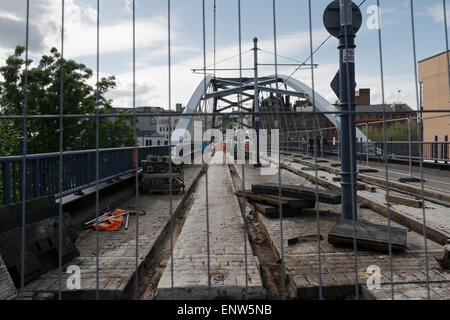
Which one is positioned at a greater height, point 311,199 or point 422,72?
point 422,72

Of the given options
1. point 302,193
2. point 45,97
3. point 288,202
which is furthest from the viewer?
point 45,97

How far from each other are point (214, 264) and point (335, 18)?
4100mm

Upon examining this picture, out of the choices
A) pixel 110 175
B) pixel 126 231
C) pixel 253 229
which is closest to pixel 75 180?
pixel 126 231

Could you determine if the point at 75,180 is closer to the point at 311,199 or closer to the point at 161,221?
the point at 161,221

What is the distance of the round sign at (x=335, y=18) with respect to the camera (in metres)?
4.91

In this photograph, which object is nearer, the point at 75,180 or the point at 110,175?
the point at 75,180

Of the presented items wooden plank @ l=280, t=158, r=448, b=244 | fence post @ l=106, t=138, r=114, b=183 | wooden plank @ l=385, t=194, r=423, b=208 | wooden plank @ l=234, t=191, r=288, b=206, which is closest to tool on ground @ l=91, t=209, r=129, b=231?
fence post @ l=106, t=138, r=114, b=183

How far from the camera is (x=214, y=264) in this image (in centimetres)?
390

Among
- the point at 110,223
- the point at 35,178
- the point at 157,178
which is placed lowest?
the point at 110,223

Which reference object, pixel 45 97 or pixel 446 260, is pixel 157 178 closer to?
pixel 446 260

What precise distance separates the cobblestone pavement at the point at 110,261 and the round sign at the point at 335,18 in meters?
4.37

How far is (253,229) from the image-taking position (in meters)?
6.12

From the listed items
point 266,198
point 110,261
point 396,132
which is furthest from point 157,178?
point 396,132

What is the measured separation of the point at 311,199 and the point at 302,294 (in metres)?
3.43
